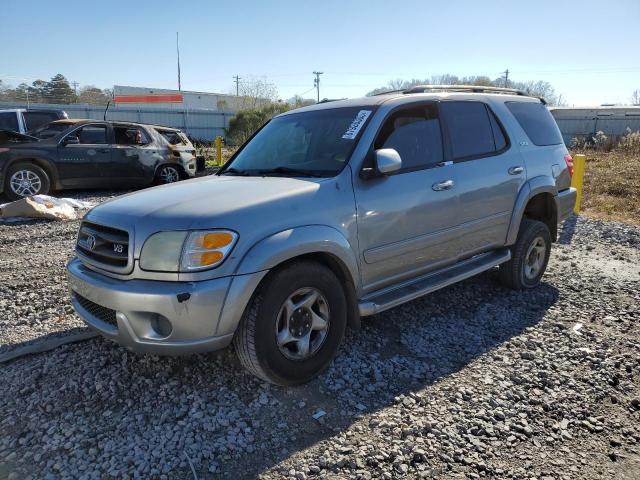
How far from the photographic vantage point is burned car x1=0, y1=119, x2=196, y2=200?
9.48 m

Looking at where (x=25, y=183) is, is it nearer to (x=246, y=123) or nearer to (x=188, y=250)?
(x=188, y=250)

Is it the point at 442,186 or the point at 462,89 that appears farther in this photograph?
the point at 462,89

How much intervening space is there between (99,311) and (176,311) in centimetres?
73

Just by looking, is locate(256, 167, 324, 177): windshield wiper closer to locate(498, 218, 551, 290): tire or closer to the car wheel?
locate(498, 218, 551, 290): tire

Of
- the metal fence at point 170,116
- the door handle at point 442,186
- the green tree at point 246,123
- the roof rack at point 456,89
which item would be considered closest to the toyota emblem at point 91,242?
the door handle at point 442,186

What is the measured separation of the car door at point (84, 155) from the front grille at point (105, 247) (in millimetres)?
7733

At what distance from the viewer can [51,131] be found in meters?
10.5

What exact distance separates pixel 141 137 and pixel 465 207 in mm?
9282

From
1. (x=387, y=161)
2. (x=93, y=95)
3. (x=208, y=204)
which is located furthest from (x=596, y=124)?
(x=93, y=95)

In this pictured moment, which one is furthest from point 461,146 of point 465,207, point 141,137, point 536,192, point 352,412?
point 141,137

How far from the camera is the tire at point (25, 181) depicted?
30.8 feet

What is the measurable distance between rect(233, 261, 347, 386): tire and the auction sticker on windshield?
1.06 meters

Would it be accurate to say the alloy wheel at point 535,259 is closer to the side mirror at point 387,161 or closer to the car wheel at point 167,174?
the side mirror at point 387,161

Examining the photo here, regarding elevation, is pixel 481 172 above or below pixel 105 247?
above
